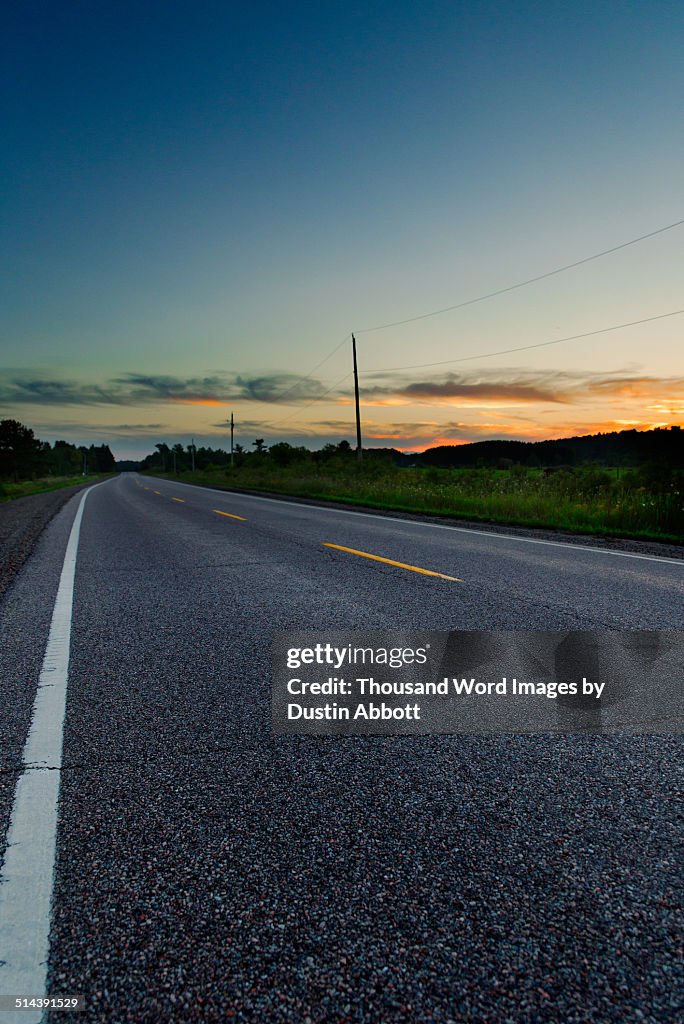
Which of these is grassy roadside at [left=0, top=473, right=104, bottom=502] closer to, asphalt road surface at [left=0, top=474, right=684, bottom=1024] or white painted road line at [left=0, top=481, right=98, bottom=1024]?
white painted road line at [left=0, top=481, right=98, bottom=1024]

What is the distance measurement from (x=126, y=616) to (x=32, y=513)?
1636 cm

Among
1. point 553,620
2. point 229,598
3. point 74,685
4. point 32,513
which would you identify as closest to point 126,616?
point 229,598

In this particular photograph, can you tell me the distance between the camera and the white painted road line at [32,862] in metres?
1.63

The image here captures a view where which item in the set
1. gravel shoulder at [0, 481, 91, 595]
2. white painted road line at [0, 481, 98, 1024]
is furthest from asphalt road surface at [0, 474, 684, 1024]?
gravel shoulder at [0, 481, 91, 595]

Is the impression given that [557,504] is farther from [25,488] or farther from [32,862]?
[25,488]

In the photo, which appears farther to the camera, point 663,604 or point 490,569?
point 490,569

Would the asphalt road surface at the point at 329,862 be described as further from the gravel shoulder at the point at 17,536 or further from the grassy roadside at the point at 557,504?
the grassy roadside at the point at 557,504

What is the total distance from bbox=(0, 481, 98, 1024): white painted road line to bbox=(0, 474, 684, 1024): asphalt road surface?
37mm

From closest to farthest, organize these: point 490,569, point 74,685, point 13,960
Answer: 1. point 13,960
2. point 74,685
3. point 490,569

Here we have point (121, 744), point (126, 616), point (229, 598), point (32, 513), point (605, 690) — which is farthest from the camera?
point (32, 513)

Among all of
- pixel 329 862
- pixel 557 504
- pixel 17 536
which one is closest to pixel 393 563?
pixel 329 862

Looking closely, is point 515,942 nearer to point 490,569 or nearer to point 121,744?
point 121,744

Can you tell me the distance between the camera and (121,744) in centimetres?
296

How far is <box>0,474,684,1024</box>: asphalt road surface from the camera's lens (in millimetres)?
1549
